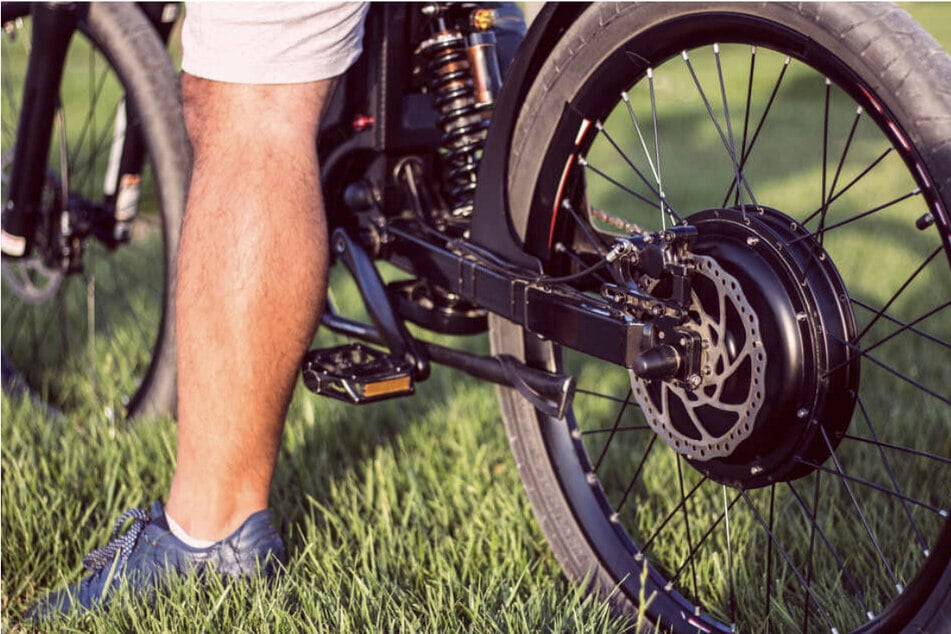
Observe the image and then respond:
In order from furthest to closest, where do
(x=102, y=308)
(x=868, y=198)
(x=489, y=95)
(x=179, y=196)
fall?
(x=868, y=198) < (x=102, y=308) < (x=179, y=196) < (x=489, y=95)

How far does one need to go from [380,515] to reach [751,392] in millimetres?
935

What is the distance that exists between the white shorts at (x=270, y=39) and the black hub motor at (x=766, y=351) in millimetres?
682

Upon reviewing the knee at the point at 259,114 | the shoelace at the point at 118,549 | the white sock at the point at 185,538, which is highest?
the knee at the point at 259,114

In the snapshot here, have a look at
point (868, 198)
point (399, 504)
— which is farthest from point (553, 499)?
point (868, 198)

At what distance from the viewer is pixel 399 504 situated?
238 centimetres

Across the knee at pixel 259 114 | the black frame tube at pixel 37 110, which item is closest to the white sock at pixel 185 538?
the knee at pixel 259 114

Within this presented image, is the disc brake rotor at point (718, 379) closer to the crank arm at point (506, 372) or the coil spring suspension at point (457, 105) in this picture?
the crank arm at point (506, 372)

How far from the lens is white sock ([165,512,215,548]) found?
6.40 ft

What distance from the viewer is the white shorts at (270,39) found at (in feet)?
5.96

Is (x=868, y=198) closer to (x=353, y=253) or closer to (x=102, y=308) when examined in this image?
(x=102, y=308)

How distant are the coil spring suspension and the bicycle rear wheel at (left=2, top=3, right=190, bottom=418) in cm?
75

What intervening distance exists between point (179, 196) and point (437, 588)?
120 centimetres

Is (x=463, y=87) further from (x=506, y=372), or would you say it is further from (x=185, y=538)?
(x=185, y=538)

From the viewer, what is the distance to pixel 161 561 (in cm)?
194
